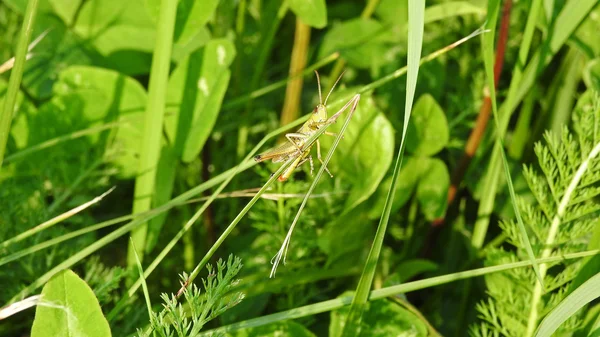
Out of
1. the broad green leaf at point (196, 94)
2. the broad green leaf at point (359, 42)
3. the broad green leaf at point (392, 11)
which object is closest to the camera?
the broad green leaf at point (196, 94)

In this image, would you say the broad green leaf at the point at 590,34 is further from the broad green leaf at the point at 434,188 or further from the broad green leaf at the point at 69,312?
the broad green leaf at the point at 69,312

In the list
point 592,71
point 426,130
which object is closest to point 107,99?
point 426,130

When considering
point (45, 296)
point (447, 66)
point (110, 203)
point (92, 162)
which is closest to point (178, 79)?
point (92, 162)

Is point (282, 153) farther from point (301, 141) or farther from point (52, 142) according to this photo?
point (52, 142)

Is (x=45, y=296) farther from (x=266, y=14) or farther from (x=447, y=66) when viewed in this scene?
(x=447, y=66)

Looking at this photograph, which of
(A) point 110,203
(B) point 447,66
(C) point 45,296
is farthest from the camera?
(B) point 447,66

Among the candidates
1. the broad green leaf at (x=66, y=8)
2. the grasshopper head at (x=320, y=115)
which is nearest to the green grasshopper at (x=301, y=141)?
the grasshopper head at (x=320, y=115)
